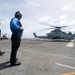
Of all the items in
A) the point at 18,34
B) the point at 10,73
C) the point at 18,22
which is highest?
the point at 18,22

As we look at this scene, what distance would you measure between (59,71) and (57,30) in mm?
37470

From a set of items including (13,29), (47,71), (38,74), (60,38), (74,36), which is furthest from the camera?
(74,36)

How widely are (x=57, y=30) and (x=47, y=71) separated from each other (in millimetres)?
37474

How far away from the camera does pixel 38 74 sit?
535cm

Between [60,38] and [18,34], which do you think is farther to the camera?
[60,38]

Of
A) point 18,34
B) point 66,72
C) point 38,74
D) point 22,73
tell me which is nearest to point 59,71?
point 66,72

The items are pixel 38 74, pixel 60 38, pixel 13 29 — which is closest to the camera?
pixel 38 74

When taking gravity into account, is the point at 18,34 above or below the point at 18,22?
below

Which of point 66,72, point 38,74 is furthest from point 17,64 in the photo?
point 66,72

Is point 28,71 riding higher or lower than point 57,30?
lower

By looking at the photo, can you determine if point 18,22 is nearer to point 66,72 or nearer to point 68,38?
point 66,72

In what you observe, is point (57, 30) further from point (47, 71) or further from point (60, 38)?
point (47, 71)

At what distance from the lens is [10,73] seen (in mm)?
5516

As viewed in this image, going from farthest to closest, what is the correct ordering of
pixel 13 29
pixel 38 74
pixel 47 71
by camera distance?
pixel 13 29 → pixel 47 71 → pixel 38 74
